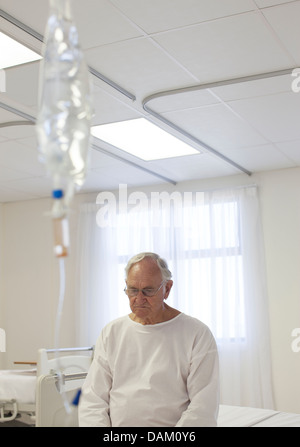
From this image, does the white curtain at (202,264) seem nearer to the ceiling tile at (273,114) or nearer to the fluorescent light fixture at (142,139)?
the fluorescent light fixture at (142,139)

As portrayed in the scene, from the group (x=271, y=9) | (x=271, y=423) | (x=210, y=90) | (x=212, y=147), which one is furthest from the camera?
(x=212, y=147)

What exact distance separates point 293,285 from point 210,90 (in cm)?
270

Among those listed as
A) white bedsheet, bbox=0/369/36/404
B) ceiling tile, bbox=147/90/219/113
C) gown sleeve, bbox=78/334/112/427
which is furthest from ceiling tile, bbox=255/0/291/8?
white bedsheet, bbox=0/369/36/404

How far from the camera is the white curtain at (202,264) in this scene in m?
6.09

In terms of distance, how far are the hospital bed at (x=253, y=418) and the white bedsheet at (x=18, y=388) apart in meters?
2.07

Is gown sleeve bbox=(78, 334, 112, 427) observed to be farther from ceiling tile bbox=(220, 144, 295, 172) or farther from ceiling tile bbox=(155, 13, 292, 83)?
ceiling tile bbox=(220, 144, 295, 172)

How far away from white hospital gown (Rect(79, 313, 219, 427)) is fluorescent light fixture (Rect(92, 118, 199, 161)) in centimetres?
247

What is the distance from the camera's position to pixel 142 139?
198 inches

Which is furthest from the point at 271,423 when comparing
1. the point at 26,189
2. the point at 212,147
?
the point at 26,189

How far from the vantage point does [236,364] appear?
6113mm

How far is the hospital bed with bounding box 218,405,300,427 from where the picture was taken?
3.14m

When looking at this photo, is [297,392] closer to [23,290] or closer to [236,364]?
[236,364]

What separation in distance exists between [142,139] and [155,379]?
3.02 meters

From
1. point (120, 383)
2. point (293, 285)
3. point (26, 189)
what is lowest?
point (120, 383)
